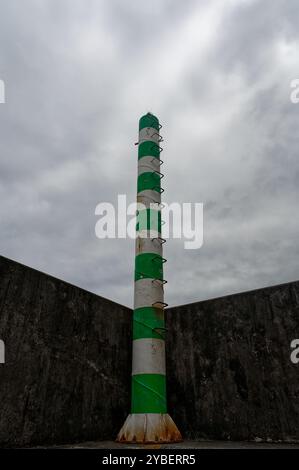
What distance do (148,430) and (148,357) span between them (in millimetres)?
1602

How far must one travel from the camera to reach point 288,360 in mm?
7398

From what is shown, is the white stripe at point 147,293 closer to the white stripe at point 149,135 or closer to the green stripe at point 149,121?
the white stripe at point 149,135

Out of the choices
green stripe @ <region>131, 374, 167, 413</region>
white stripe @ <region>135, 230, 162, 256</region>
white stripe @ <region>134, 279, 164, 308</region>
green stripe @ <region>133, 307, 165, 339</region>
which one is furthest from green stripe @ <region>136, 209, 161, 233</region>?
green stripe @ <region>131, 374, 167, 413</region>

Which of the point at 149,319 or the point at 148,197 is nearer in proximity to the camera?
the point at 149,319

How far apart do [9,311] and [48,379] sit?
1668 millimetres

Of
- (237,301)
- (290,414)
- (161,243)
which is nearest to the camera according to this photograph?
(290,414)

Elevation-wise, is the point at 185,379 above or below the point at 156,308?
below

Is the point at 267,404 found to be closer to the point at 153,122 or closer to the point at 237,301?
the point at 237,301

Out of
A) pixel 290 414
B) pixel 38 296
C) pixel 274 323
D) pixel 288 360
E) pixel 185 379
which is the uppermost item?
pixel 38 296

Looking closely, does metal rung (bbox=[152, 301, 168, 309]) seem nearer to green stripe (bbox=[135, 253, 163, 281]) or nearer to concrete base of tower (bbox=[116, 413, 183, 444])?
green stripe (bbox=[135, 253, 163, 281])

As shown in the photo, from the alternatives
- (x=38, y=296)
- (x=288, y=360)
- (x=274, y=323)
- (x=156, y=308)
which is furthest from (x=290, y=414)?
(x=38, y=296)

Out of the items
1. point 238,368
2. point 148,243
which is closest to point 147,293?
point 148,243

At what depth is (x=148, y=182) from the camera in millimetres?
10648

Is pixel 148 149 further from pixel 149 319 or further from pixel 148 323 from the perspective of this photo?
pixel 148 323
